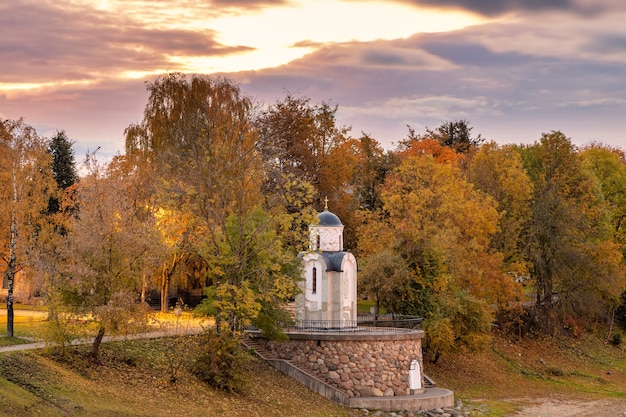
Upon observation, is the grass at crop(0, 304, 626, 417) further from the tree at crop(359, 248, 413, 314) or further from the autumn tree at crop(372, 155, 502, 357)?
the tree at crop(359, 248, 413, 314)

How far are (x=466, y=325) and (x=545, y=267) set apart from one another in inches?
624

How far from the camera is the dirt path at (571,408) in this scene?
4106 centimetres

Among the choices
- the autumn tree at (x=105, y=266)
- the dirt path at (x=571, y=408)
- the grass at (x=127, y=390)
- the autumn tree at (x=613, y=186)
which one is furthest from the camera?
the autumn tree at (x=613, y=186)

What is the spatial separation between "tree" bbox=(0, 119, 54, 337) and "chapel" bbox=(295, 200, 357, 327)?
506 inches

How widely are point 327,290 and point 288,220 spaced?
712cm

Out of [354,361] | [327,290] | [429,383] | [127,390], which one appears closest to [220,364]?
[127,390]

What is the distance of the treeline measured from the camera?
33125mm

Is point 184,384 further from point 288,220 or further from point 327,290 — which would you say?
point 327,290

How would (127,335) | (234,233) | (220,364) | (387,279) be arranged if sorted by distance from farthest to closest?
(387,279) < (234,233) < (127,335) < (220,364)

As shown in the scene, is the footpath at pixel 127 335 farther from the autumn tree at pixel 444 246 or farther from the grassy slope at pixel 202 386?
the autumn tree at pixel 444 246

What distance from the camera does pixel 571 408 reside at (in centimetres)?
4278

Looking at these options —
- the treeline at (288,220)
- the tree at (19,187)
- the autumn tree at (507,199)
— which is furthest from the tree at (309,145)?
the tree at (19,187)

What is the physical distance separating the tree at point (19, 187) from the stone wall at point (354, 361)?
12.5m

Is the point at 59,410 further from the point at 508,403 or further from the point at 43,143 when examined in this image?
the point at 508,403
